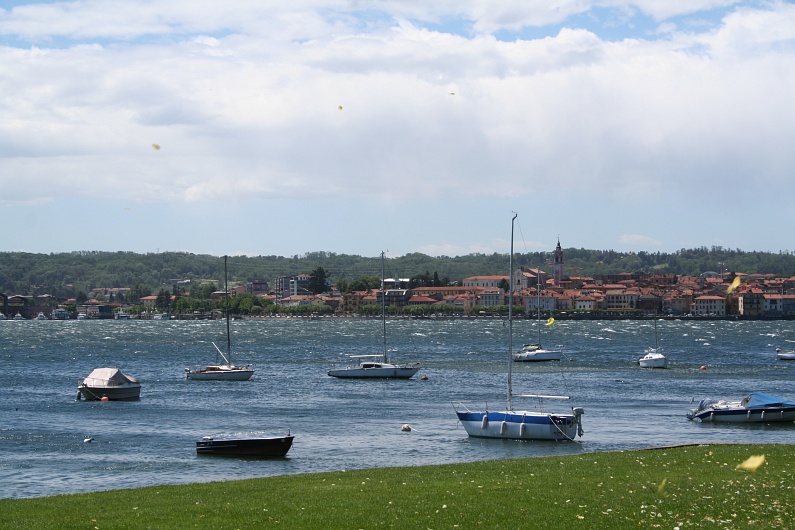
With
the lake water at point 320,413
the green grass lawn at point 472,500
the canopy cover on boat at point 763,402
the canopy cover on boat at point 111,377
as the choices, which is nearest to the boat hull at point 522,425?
the lake water at point 320,413

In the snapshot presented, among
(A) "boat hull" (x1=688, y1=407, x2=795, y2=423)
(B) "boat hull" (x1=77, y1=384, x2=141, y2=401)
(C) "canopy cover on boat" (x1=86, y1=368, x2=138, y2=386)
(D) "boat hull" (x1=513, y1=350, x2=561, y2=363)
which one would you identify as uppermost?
(C) "canopy cover on boat" (x1=86, y1=368, x2=138, y2=386)

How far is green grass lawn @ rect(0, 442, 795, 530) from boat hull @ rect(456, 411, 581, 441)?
466 inches

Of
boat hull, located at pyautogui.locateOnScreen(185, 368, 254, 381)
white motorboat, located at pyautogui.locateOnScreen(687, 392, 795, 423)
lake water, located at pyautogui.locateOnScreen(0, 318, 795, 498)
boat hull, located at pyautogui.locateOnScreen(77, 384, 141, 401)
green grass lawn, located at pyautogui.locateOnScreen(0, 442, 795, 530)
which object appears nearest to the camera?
green grass lawn, located at pyautogui.locateOnScreen(0, 442, 795, 530)

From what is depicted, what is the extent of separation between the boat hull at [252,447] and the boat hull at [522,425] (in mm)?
8417

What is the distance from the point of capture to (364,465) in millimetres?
33906

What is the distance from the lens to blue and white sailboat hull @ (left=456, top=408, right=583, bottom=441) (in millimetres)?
38781

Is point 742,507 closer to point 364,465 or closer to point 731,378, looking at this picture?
point 364,465

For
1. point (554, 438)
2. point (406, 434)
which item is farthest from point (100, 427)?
point (554, 438)

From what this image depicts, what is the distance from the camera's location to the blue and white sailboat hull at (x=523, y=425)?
127 ft

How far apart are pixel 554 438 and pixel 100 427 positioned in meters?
21.9

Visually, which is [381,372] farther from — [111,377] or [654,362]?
[654,362]

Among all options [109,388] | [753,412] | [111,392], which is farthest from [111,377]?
[753,412]

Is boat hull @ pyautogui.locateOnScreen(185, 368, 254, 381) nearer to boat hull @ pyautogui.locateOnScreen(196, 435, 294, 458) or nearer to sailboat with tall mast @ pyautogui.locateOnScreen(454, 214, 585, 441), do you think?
sailboat with tall mast @ pyautogui.locateOnScreen(454, 214, 585, 441)

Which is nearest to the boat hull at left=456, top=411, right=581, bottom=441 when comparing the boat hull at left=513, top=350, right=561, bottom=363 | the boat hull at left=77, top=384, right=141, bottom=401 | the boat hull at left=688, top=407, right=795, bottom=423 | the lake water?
A: the lake water
